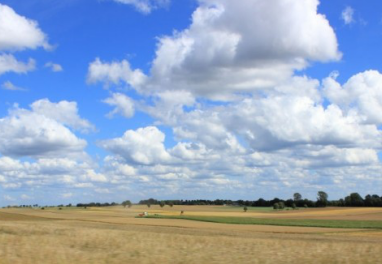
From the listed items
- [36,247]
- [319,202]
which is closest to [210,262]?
[36,247]

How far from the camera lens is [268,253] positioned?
24.4 meters

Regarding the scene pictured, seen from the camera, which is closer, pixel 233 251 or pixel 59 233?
pixel 233 251

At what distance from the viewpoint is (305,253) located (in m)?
24.5

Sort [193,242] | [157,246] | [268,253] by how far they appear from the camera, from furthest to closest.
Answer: [193,242] < [157,246] < [268,253]

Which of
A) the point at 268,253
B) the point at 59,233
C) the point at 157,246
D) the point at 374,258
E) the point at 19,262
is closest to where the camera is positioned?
the point at 19,262

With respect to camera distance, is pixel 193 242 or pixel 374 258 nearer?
pixel 374 258

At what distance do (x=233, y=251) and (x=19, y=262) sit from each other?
10.9 metres

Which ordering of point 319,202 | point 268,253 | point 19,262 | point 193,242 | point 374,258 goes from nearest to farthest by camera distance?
point 19,262 → point 374,258 → point 268,253 → point 193,242 → point 319,202

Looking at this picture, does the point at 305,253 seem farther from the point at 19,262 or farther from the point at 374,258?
the point at 19,262

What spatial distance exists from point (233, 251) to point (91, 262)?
7888mm

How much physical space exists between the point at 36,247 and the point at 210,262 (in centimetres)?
954

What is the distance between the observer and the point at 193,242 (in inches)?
1152

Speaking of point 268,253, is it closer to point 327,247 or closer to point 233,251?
point 233,251

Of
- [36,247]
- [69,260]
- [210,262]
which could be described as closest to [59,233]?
[36,247]
